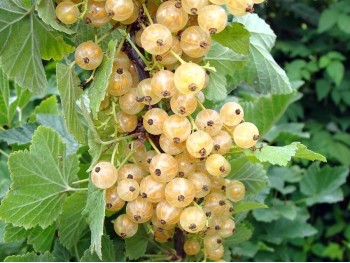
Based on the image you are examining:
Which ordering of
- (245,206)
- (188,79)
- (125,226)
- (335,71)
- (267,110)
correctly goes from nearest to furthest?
(188,79) → (125,226) → (245,206) → (267,110) → (335,71)

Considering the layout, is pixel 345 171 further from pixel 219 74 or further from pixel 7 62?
pixel 7 62

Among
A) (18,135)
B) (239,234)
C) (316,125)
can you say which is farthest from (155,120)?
(316,125)

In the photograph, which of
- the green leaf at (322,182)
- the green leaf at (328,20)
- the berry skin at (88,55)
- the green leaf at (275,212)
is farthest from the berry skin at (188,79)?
the green leaf at (328,20)

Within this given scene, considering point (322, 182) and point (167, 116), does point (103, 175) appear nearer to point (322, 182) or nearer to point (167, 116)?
point (167, 116)

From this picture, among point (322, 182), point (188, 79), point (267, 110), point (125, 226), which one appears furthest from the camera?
point (322, 182)

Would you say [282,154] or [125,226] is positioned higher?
[282,154]

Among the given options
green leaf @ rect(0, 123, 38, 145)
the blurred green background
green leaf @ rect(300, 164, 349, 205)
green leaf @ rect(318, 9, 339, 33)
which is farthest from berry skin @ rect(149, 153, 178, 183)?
green leaf @ rect(318, 9, 339, 33)

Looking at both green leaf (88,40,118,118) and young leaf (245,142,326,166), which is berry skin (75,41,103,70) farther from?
young leaf (245,142,326,166)
